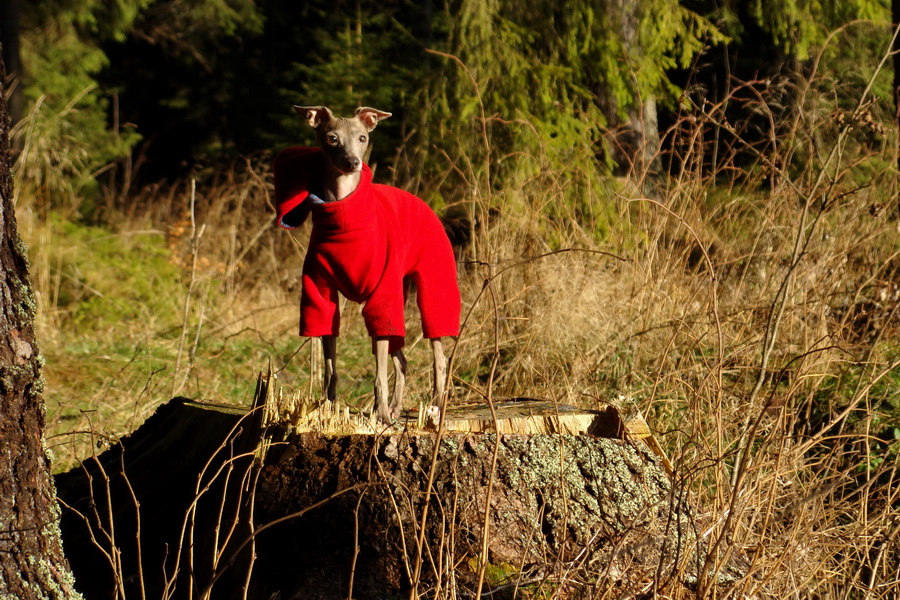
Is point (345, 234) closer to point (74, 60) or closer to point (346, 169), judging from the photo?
point (346, 169)

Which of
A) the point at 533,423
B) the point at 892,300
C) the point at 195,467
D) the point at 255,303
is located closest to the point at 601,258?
the point at 892,300

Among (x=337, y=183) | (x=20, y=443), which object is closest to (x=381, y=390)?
(x=337, y=183)

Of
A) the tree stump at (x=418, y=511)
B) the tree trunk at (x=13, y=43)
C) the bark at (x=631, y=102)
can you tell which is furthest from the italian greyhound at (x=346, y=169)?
the tree trunk at (x=13, y=43)

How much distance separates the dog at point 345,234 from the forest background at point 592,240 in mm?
306

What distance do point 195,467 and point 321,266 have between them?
0.81 metres

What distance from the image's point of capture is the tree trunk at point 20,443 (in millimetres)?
1997

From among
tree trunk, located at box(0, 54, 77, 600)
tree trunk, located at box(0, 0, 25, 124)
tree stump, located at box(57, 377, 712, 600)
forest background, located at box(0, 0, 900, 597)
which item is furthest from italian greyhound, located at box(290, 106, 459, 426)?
tree trunk, located at box(0, 0, 25, 124)

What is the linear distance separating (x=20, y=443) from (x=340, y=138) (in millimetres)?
1308

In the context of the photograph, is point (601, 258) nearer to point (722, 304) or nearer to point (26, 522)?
point (722, 304)

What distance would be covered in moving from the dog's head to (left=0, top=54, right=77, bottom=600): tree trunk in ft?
3.23

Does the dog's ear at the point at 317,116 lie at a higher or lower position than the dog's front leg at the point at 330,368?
higher

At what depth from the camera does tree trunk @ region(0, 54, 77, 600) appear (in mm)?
1997

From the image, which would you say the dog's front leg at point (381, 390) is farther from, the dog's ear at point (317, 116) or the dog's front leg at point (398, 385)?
the dog's ear at point (317, 116)

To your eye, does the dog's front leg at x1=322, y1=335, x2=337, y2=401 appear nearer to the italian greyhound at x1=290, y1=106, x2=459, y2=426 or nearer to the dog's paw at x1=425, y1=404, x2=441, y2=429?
the italian greyhound at x1=290, y1=106, x2=459, y2=426
